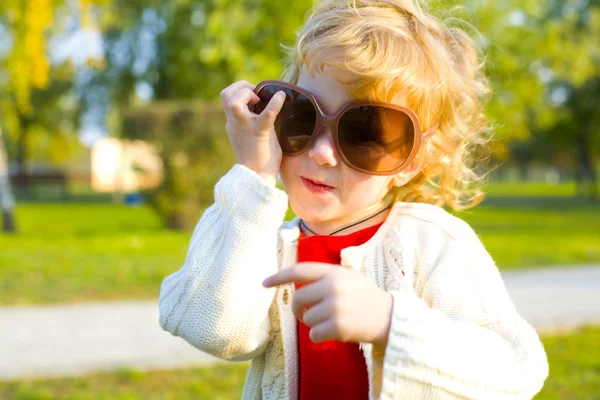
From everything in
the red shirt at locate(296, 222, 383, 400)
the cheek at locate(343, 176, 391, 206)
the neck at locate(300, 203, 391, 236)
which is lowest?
the red shirt at locate(296, 222, 383, 400)

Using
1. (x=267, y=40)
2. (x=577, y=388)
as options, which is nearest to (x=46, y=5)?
(x=577, y=388)

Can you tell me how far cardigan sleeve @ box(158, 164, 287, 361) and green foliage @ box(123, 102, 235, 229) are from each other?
11.3m

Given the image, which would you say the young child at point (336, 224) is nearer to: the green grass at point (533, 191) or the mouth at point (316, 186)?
the mouth at point (316, 186)

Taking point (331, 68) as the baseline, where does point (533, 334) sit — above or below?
below

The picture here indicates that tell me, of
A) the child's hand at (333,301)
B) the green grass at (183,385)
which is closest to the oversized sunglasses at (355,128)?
the child's hand at (333,301)

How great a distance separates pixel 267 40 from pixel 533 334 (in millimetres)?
13120

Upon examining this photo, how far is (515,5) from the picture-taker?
1504cm

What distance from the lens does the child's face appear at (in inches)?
56.7

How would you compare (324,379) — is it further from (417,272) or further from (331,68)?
(331,68)

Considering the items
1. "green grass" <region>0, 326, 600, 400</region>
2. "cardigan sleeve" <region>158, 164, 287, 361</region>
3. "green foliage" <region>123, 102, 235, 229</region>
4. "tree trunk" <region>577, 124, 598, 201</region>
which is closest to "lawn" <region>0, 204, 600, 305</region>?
"green foliage" <region>123, 102, 235, 229</region>

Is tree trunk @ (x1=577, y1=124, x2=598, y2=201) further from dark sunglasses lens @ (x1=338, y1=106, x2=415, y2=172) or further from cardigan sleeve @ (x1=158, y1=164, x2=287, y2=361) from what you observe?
cardigan sleeve @ (x1=158, y1=164, x2=287, y2=361)

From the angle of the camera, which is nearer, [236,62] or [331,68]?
[331,68]

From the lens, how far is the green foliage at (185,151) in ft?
41.8

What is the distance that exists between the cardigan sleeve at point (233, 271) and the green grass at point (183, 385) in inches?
103
